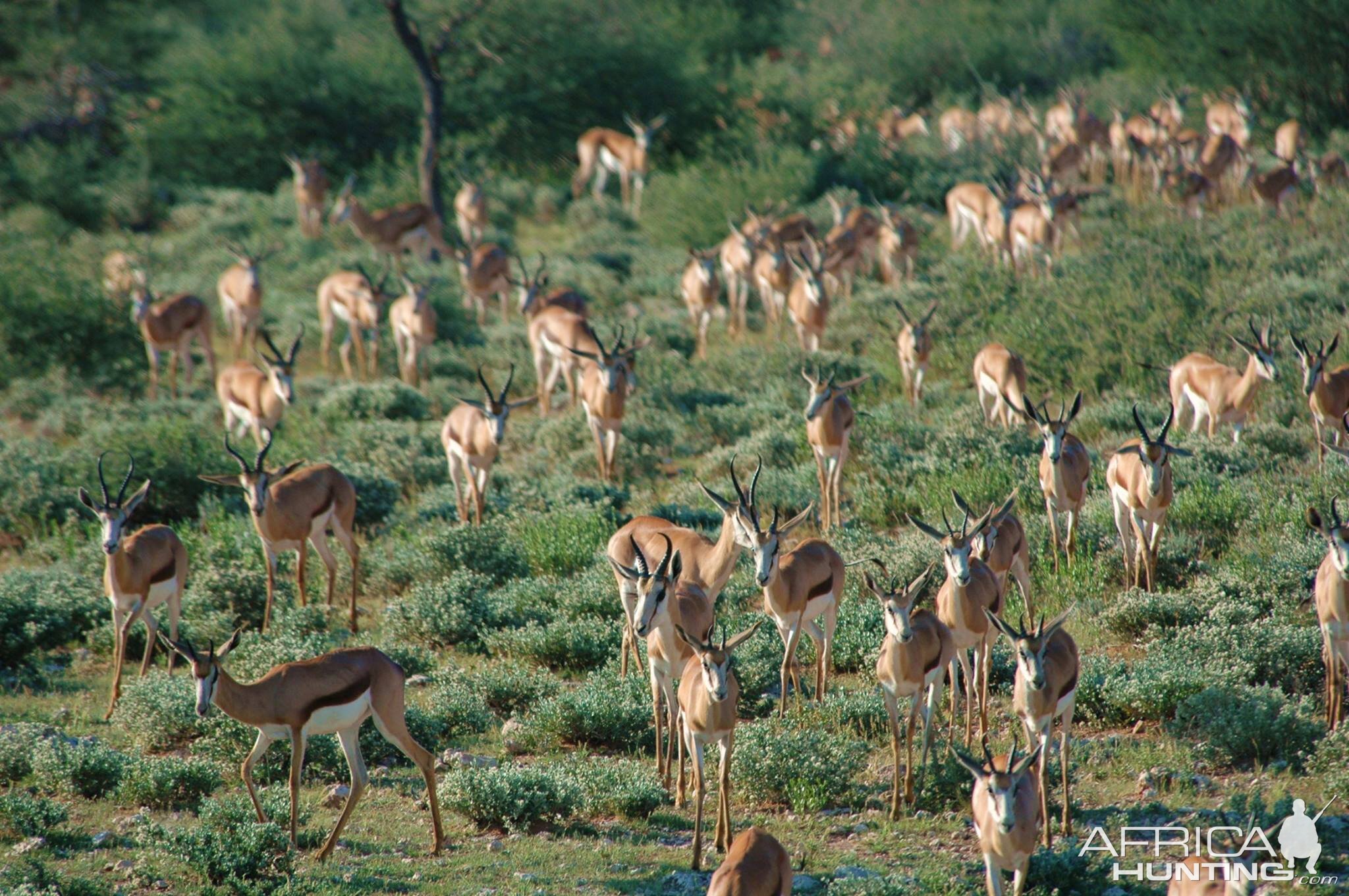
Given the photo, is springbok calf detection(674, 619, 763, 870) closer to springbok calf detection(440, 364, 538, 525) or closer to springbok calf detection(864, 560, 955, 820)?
springbok calf detection(864, 560, 955, 820)

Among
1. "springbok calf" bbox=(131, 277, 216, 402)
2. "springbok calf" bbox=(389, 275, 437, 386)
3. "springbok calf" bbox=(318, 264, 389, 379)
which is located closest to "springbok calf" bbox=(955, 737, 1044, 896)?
"springbok calf" bbox=(389, 275, 437, 386)

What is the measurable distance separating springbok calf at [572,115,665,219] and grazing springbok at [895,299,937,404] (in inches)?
A: 521

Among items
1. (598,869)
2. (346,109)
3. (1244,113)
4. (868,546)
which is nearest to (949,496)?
(868,546)

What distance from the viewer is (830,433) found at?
1226cm

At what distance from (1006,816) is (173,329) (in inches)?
606

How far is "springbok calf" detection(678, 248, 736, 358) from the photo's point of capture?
1942 cm

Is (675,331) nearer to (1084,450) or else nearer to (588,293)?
(588,293)

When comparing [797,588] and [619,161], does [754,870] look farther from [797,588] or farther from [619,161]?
[619,161]

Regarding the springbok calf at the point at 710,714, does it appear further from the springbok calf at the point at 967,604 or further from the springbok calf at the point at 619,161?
the springbok calf at the point at 619,161

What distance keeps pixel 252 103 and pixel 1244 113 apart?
859 inches

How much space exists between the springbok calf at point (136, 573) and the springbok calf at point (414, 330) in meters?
8.38

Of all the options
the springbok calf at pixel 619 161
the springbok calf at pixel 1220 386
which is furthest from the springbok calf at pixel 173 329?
the springbok calf at pixel 1220 386

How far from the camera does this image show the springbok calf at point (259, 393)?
14812mm

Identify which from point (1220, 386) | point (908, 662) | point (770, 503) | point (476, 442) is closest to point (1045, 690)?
point (908, 662)
